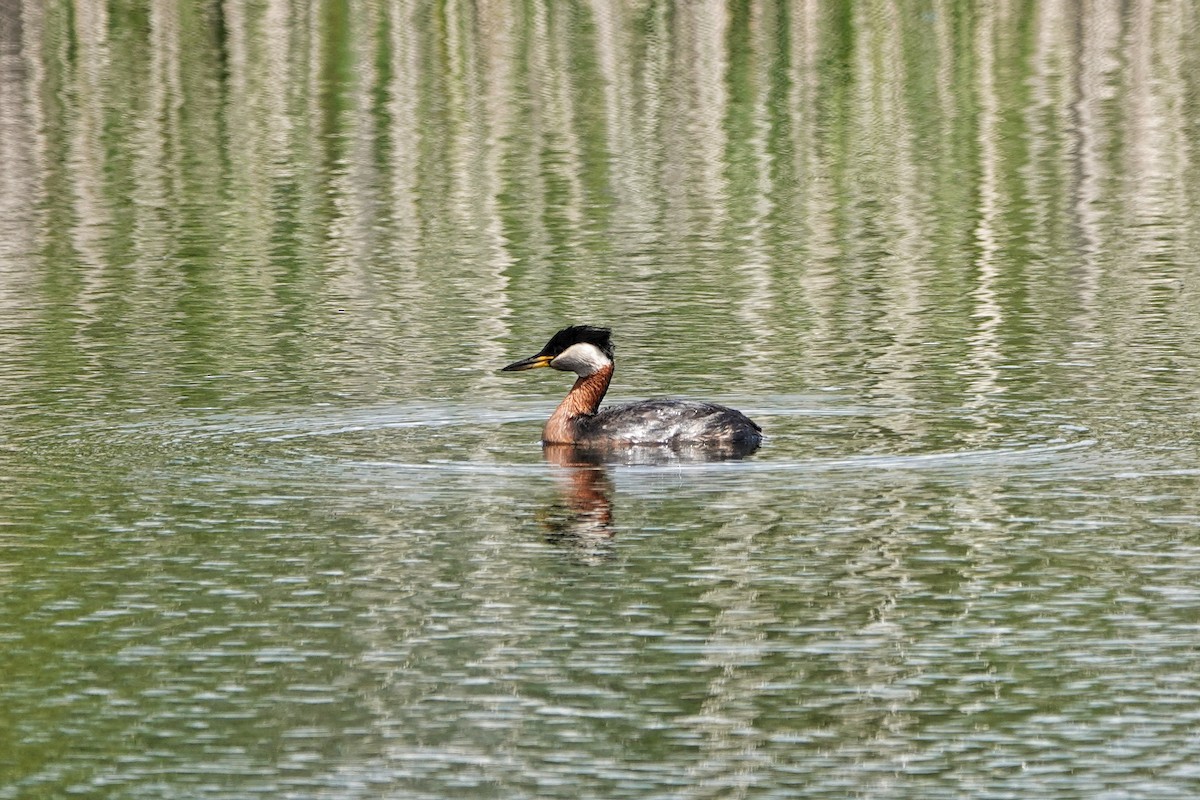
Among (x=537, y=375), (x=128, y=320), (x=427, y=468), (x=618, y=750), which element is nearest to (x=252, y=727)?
(x=618, y=750)

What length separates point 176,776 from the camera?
930cm

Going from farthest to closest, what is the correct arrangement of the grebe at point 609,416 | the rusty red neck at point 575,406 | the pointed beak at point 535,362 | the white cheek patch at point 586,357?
the pointed beak at point 535,362 → the white cheek patch at point 586,357 → the rusty red neck at point 575,406 → the grebe at point 609,416

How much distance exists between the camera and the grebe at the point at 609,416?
15266mm

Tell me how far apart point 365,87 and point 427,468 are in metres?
23.1

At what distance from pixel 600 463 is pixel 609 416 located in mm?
627

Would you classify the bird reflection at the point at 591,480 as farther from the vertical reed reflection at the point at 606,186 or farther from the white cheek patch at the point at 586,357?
the vertical reed reflection at the point at 606,186

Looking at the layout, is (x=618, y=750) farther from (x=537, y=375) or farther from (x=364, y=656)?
(x=537, y=375)

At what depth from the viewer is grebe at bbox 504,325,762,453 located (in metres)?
15.3

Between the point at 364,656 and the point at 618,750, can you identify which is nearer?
the point at 618,750

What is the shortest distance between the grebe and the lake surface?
1.14ft

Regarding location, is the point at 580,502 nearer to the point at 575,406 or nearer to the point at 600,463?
the point at 600,463

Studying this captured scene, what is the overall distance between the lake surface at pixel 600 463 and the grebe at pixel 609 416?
1.14 ft

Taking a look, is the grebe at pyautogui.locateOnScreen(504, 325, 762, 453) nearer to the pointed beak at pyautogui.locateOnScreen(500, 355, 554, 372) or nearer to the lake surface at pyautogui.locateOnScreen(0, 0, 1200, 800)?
the pointed beak at pyautogui.locateOnScreen(500, 355, 554, 372)

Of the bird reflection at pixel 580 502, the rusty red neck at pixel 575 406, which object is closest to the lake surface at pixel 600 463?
the bird reflection at pixel 580 502
